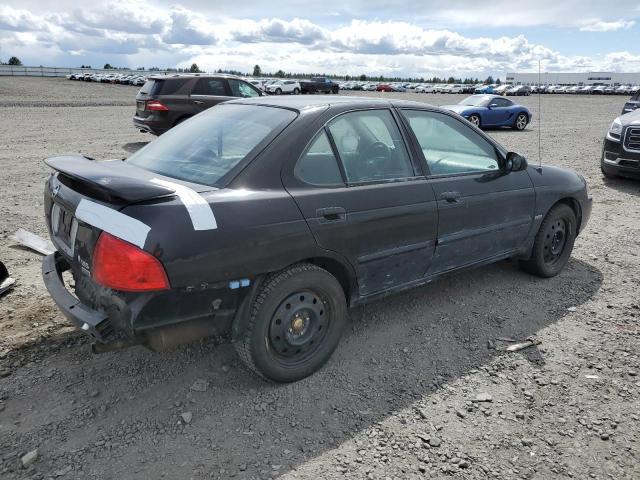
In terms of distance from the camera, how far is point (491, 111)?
1861cm

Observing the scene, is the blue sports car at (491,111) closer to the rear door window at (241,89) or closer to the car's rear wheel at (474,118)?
the car's rear wheel at (474,118)

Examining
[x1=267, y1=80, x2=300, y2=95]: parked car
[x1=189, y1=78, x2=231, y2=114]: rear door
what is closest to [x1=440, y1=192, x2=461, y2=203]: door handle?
[x1=189, y1=78, x2=231, y2=114]: rear door

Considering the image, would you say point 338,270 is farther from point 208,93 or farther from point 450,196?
point 208,93

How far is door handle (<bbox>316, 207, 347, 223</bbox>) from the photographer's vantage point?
3100 mm

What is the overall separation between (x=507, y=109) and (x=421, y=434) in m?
18.3

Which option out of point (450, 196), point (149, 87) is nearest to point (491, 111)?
point (149, 87)

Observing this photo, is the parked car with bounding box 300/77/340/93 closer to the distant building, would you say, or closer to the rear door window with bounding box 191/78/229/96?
the rear door window with bounding box 191/78/229/96

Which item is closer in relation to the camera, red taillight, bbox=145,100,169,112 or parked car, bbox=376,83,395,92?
red taillight, bbox=145,100,169,112

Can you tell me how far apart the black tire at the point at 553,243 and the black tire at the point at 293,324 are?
7.65 feet

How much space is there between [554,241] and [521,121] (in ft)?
53.6

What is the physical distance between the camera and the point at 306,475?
2.52 m

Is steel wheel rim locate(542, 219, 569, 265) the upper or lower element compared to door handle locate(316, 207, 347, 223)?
lower

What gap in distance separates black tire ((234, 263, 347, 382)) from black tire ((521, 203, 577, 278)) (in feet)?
7.65

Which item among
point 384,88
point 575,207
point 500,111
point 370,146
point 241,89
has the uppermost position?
point 384,88
